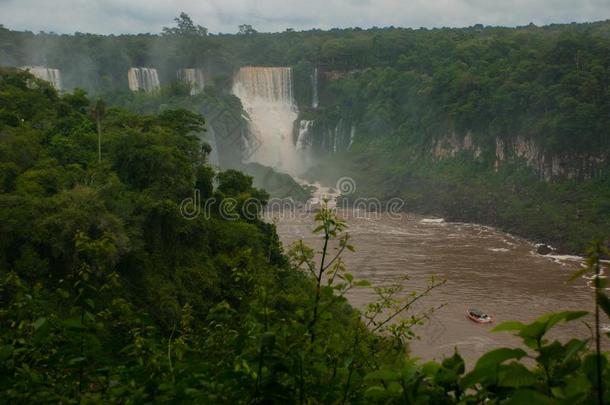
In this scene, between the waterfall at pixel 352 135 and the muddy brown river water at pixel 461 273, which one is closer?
the muddy brown river water at pixel 461 273

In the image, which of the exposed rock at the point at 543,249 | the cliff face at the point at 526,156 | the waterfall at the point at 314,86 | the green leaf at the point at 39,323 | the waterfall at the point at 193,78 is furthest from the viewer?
the waterfall at the point at 314,86

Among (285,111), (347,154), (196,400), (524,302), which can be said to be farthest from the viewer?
(285,111)

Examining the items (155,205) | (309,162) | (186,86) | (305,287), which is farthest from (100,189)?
(309,162)

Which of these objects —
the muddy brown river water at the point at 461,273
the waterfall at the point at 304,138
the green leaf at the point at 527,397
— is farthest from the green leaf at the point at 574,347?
the waterfall at the point at 304,138

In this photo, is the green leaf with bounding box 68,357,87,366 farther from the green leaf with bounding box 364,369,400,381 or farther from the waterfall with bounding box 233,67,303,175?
the waterfall with bounding box 233,67,303,175

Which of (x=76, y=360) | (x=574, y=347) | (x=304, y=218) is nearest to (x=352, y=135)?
(x=304, y=218)

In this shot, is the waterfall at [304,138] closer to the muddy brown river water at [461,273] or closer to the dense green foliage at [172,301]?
the muddy brown river water at [461,273]

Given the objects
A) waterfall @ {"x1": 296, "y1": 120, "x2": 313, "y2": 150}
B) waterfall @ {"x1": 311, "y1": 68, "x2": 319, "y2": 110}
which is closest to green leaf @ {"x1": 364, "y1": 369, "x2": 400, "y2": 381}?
waterfall @ {"x1": 296, "y1": 120, "x2": 313, "y2": 150}

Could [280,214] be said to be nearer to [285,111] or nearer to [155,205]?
[285,111]
